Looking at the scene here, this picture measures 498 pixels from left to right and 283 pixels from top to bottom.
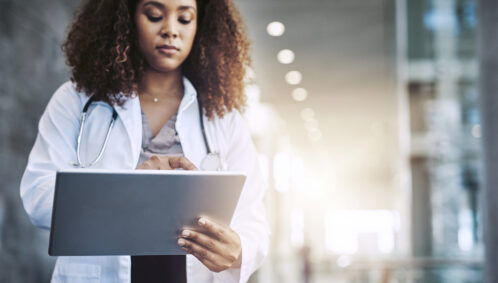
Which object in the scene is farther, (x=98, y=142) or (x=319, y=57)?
(x=319, y=57)

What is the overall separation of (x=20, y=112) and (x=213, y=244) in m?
1.33

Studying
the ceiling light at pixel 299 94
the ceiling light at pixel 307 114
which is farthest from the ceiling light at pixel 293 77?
the ceiling light at pixel 307 114

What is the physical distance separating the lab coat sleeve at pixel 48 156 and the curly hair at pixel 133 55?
0.08 metres

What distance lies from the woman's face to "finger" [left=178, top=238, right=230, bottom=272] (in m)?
0.47

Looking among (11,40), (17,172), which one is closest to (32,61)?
(11,40)

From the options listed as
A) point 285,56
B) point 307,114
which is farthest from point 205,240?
point 307,114

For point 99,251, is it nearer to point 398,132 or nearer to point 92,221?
point 92,221

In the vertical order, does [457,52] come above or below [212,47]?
above

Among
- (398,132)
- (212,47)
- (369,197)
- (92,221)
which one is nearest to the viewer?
(92,221)

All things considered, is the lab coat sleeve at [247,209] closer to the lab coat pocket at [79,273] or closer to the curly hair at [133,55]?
the curly hair at [133,55]

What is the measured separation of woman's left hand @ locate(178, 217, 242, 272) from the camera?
3.57 feet

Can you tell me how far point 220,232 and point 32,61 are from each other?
4.73 ft

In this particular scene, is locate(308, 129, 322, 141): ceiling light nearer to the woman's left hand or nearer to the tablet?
the woman's left hand

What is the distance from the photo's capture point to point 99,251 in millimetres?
1062
